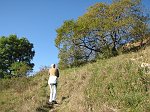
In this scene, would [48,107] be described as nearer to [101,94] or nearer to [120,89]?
[101,94]

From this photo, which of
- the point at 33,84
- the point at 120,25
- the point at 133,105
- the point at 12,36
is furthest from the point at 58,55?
the point at 12,36

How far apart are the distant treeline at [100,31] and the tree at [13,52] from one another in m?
20.5

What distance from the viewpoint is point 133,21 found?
31234mm

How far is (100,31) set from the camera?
1273 inches

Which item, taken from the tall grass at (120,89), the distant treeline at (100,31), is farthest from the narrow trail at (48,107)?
the distant treeline at (100,31)

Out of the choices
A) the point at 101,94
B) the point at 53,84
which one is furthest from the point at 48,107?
the point at 101,94

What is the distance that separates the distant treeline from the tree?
20497 millimetres

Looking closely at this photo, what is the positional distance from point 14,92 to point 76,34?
42.7ft

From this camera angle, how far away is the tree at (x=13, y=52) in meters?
52.9

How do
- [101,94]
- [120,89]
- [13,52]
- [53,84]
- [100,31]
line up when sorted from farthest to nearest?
[13,52] < [100,31] < [53,84] < [101,94] < [120,89]

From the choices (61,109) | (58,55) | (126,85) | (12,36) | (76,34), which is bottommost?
(61,109)

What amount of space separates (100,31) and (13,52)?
24962 mm

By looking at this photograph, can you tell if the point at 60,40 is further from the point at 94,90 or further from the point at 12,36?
the point at 12,36

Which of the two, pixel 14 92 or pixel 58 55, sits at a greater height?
pixel 58 55
